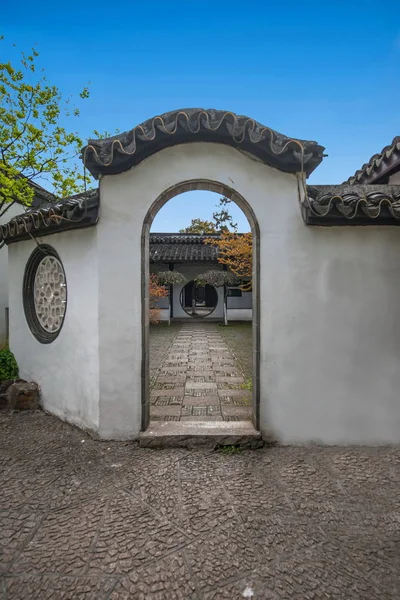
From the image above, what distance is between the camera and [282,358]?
3578 mm

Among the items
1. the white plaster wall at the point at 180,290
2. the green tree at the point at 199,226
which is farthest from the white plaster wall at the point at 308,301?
the green tree at the point at 199,226

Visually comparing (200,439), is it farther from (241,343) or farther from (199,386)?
(241,343)

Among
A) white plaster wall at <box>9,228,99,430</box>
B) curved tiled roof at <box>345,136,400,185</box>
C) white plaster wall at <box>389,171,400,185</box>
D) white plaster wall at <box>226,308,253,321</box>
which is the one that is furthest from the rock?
white plaster wall at <box>226,308,253,321</box>

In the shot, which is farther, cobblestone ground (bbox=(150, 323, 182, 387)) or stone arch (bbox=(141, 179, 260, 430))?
cobblestone ground (bbox=(150, 323, 182, 387))

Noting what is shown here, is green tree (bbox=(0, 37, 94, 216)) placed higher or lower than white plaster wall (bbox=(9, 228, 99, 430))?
higher

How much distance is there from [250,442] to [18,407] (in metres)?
3.49

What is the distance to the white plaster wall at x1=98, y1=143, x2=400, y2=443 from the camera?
3564mm

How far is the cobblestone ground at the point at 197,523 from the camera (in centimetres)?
191

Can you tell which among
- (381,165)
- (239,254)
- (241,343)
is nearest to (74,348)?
(381,165)

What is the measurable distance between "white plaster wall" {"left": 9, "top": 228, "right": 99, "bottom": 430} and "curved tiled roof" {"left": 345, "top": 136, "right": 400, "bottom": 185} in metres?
4.55

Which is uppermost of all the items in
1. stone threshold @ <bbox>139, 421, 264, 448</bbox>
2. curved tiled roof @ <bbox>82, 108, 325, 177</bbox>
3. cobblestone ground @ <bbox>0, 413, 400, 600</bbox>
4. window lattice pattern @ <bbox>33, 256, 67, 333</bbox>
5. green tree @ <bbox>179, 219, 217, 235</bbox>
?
green tree @ <bbox>179, 219, 217, 235</bbox>

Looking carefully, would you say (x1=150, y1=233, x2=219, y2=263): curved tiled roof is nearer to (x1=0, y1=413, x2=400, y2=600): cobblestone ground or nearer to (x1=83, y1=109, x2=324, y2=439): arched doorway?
(x1=83, y1=109, x2=324, y2=439): arched doorway

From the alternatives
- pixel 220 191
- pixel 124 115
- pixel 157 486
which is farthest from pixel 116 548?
pixel 124 115

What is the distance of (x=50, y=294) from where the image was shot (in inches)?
181
